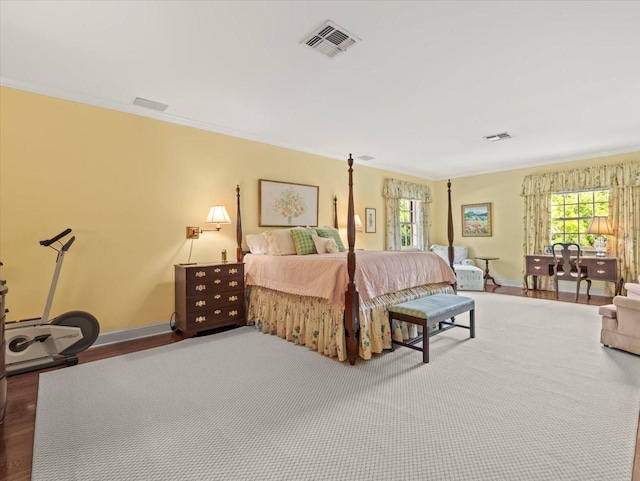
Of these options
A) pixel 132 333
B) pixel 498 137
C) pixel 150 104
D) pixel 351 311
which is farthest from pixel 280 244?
pixel 498 137

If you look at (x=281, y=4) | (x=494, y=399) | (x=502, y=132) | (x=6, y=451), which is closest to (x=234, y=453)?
(x=6, y=451)

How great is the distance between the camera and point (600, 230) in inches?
222

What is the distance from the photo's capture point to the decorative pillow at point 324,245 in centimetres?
439

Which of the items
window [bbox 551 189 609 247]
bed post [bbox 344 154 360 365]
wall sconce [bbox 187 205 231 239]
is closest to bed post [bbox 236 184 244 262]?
wall sconce [bbox 187 205 231 239]

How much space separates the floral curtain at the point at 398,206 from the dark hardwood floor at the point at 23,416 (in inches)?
188

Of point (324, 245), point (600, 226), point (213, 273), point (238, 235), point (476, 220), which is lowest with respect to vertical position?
point (213, 273)

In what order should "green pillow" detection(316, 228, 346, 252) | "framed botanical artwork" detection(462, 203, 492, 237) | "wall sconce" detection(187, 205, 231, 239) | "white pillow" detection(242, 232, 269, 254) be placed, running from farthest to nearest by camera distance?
"framed botanical artwork" detection(462, 203, 492, 237) < "green pillow" detection(316, 228, 346, 252) < "white pillow" detection(242, 232, 269, 254) < "wall sconce" detection(187, 205, 231, 239)

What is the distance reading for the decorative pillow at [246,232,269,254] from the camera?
14.1 feet

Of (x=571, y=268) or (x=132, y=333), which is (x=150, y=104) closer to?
(x=132, y=333)

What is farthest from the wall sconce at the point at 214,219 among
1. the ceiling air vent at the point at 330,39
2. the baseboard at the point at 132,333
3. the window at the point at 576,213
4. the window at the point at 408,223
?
the window at the point at 576,213

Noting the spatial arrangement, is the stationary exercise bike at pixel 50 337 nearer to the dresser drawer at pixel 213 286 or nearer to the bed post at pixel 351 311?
the dresser drawer at pixel 213 286

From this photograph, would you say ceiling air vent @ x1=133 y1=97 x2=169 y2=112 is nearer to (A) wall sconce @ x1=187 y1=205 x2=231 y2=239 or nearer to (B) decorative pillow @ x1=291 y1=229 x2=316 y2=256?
(A) wall sconce @ x1=187 y1=205 x2=231 y2=239

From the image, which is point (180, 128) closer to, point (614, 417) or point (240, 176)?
point (240, 176)

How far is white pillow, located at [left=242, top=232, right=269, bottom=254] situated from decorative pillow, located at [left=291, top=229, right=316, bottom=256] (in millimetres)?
379
